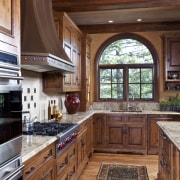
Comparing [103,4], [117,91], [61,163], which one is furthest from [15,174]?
[117,91]

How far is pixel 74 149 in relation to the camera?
132 inches

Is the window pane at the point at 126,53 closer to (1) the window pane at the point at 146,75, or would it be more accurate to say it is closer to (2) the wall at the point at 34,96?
(1) the window pane at the point at 146,75

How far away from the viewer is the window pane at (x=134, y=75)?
5.96 m

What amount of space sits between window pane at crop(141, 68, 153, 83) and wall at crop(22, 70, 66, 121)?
2596mm

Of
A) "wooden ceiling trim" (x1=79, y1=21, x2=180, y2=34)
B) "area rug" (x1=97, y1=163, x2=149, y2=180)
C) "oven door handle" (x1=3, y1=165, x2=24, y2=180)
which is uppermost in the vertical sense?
"wooden ceiling trim" (x1=79, y1=21, x2=180, y2=34)

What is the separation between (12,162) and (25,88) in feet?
6.35

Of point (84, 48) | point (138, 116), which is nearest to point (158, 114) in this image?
point (138, 116)

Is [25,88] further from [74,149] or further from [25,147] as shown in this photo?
[25,147]

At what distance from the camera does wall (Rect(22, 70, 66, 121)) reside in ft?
11.0

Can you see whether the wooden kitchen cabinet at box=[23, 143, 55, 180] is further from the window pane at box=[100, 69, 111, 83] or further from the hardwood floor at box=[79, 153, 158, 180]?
the window pane at box=[100, 69, 111, 83]

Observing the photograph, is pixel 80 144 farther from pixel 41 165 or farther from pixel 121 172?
pixel 41 165

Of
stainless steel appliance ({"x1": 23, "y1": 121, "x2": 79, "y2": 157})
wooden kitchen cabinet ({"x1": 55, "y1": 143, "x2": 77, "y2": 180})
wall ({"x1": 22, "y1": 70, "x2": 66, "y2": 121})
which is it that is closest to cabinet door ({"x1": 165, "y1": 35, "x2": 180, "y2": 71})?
wall ({"x1": 22, "y1": 70, "x2": 66, "y2": 121})

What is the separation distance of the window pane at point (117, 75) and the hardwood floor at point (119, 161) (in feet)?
6.11

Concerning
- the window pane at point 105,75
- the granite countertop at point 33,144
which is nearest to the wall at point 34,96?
the granite countertop at point 33,144
